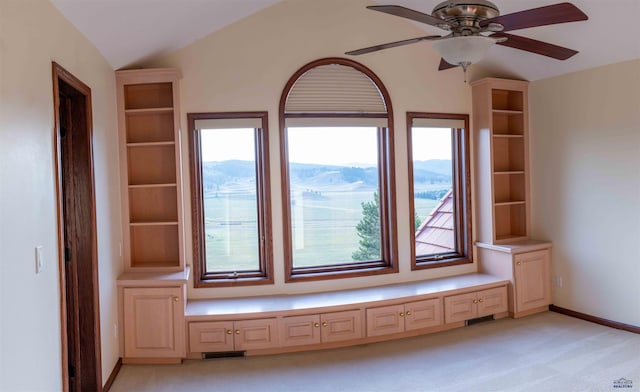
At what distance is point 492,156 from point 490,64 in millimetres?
1032

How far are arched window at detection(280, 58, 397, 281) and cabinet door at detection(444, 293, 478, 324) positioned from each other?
637 millimetres

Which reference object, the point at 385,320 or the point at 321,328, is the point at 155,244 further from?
the point at 385,320

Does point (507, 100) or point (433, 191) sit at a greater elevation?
point (507, 100)

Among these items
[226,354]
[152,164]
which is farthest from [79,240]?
[226,354]

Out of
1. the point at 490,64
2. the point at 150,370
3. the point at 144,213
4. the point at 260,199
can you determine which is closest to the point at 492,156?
the point at 490,64

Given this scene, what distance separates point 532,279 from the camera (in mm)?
4273

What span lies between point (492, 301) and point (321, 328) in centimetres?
185

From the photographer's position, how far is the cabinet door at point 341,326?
11.4 ft

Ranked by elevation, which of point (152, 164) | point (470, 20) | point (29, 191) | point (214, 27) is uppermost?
point (214, 27)

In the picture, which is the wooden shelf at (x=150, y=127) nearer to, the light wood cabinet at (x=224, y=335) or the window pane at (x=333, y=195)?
the window pane at (x=333, y=195)

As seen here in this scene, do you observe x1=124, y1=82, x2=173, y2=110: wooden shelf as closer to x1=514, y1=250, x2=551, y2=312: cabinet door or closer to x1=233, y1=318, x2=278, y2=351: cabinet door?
x1=233, y1=318, x2=278, y2=351: cabinet door

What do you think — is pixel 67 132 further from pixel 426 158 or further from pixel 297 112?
pixel 426 158

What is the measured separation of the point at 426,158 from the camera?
14.4ft

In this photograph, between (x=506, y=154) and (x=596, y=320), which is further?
A: (x=506, y=154)
